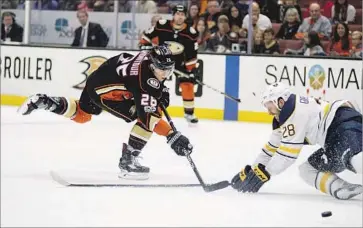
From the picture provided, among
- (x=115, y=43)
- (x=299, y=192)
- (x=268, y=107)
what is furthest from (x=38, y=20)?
(x=299, y=192)

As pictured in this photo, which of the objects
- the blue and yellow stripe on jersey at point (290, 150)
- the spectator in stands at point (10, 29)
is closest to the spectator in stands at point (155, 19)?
the spectator in stands at point (10, 29)

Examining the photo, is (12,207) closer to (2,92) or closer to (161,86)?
(2,92)

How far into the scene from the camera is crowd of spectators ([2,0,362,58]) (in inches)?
41.1

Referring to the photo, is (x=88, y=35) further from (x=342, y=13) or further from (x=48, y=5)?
(x=342, y=13)

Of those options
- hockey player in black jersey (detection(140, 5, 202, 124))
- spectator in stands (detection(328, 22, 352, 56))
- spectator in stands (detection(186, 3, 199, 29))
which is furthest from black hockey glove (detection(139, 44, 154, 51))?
spectator in stands (detection(328, 22, 352, 56))

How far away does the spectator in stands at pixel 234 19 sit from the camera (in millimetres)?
1101

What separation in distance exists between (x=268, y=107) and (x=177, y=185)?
29cm

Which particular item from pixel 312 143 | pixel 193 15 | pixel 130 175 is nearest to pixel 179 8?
pixel 193 15

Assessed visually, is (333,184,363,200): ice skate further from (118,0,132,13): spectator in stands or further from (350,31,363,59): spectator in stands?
(118,0,132,13): spectator in stands

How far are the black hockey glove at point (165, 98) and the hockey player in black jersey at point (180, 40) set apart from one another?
38 mm

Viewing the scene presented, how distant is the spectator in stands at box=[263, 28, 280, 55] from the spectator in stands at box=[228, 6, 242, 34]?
0.14ft

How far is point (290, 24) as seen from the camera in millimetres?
1052

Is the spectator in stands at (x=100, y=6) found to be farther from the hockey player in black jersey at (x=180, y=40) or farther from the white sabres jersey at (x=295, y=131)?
the white sabres jersey at (x=295, y=131)

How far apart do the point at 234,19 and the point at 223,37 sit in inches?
1.3
